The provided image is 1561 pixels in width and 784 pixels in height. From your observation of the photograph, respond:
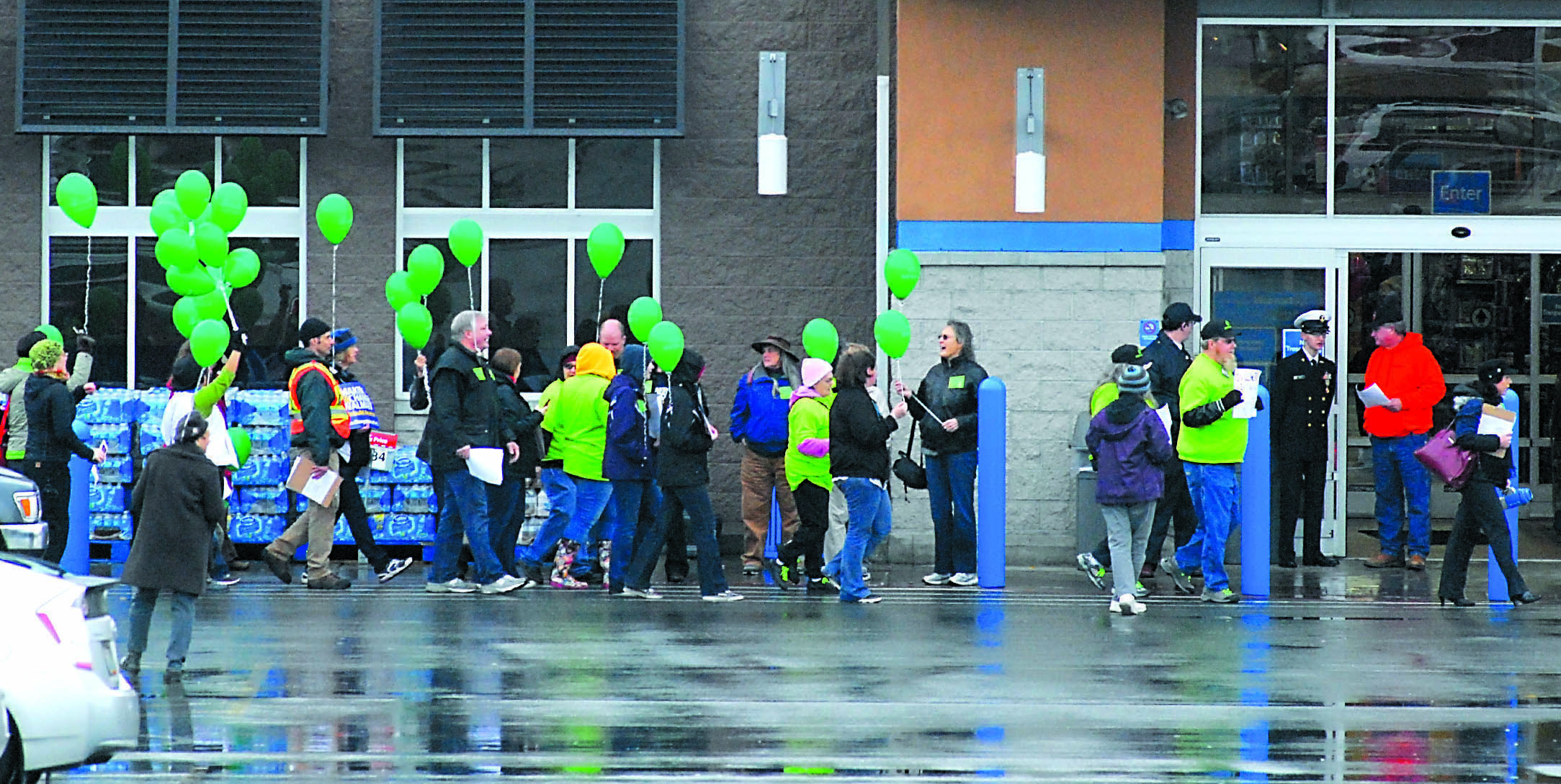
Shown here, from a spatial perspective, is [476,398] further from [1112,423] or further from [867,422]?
[1112,423]

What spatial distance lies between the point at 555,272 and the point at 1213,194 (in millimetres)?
5843

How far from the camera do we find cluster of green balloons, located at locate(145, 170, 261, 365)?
15.3 metres

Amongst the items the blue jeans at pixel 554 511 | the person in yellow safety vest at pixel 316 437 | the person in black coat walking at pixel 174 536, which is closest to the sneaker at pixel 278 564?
the person in yellow safety vest at pixel 316 437

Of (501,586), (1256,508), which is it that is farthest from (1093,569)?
(501,586)

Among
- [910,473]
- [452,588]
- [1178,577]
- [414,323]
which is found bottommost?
[452,588]

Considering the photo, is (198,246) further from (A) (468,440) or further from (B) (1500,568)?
(B) (1500,568)

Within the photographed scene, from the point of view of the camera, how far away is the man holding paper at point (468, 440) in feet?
46.6

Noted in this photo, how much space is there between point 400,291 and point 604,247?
1.63m

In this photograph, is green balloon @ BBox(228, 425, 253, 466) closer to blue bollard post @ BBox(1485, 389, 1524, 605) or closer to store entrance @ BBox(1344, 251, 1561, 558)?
blue bollard post @ BBox(1485, 389, 1524, 605)

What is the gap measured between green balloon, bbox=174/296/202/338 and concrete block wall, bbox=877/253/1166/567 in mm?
5645

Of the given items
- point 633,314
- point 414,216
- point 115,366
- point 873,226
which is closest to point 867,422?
point 633,314

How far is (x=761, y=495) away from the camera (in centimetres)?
1564

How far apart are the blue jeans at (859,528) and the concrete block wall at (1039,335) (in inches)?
106

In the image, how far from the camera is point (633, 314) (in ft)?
51.1
